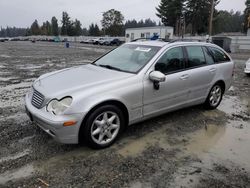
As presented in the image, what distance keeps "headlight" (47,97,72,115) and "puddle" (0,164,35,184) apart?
0.79 metres

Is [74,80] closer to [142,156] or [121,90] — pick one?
[121,90]

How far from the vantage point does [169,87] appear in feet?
14.8

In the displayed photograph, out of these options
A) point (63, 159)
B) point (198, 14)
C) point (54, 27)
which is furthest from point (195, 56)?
point (54, 27)

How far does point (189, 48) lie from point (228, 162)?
2417 millimetres

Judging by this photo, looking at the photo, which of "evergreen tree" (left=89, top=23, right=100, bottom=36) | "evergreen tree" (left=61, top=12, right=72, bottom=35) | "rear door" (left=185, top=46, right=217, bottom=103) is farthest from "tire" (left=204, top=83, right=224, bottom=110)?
"evergreen tree" (left=61, top=12, right=72, bottom=35)

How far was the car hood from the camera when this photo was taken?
3672 mm

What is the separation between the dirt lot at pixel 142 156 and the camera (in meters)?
3.10

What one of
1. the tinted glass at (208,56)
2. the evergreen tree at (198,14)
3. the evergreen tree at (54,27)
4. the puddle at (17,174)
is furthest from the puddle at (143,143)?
the evergreen tree at (54,27)

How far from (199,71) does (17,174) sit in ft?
12.3

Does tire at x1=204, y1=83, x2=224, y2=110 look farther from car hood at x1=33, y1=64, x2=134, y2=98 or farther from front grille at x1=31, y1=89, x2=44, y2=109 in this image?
front grille at x1=31, y1=89, x2=44, y2=109

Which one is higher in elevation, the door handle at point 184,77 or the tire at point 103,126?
the door handle at point 184,77

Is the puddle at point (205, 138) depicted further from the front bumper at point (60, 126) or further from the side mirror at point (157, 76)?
the front bumper at point (60, 126)

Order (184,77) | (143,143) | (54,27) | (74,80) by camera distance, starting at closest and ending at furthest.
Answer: (74,80) → (143,143) → (184,77) → (54,27)

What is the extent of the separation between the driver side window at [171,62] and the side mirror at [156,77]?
0.26m
